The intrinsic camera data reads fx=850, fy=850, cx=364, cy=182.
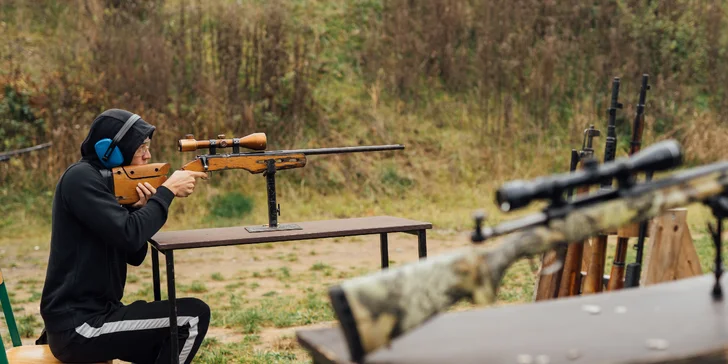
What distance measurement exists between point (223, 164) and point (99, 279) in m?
1.21

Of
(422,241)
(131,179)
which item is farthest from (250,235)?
(422,241)

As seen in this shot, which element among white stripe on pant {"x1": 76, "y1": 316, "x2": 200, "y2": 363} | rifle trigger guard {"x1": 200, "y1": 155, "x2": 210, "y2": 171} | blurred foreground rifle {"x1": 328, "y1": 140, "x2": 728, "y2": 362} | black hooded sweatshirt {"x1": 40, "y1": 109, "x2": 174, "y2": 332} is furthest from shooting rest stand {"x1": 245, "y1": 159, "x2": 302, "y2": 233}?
blurred foreground rifle {"x1": 328, "y1": 140, "x2": 728, "y2": 362}

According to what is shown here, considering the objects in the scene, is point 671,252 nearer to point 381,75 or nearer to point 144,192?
point 144,192

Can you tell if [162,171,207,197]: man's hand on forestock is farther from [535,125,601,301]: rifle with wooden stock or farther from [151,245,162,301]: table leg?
[535,125,601,301]: rifle with wooden stock

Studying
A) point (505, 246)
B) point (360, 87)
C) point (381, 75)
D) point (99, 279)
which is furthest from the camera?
point (381, 75)

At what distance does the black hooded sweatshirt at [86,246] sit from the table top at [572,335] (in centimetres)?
208

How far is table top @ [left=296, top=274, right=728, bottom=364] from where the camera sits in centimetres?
208

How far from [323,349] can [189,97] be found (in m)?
11.9

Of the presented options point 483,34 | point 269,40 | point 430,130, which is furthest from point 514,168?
point 269,40

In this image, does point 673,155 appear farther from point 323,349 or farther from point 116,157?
point 116,157

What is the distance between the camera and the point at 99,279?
4148mm

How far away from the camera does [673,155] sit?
86.1 inches

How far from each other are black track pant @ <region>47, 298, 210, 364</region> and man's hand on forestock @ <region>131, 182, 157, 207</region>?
1.91ft

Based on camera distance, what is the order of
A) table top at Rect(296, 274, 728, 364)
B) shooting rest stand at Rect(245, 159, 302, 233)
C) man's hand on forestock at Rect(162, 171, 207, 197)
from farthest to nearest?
shooting rest stand at Rect(245, 159, 302, 233) → man's hand on forestock at Rect(162, 171, 207, 197) → table top at Rect(296, 274, 728, 364)
